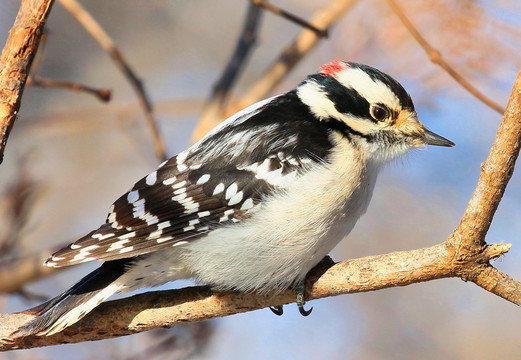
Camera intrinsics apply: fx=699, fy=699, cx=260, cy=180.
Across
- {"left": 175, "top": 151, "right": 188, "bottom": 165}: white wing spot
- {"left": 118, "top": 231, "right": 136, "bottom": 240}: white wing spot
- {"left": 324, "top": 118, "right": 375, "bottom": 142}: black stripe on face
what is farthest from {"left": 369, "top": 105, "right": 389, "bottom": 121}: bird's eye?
{"left": 118, "top": 231, "right": 136, "bottom": 240}: white wing spot

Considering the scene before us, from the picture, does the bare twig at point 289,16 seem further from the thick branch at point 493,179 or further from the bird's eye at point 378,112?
the thick branch at point 493,179

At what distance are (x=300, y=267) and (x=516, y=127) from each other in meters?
1.23

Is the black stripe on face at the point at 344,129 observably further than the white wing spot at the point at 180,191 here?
Yes

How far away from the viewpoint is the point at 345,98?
357cm

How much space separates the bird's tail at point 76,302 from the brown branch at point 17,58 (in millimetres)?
748

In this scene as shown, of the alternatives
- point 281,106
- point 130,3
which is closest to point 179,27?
point 130,3

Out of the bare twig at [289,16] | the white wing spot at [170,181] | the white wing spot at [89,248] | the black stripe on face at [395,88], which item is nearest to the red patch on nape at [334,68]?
the black stripe on face at [395,88]

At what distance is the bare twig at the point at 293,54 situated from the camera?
4598mm

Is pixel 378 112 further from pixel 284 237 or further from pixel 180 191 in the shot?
pixel 180 191

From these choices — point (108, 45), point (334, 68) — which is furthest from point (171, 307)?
point (108, 45)

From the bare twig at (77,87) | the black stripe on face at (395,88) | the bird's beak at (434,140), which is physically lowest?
the bird's beak at (434,140)

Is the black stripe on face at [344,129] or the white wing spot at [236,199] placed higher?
the black stripe on face at [344,129]

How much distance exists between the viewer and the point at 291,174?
10.8 ft

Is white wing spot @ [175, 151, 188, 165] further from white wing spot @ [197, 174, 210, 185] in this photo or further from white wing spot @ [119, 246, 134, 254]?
white wing spot @ [119, 246, 134, 254]
